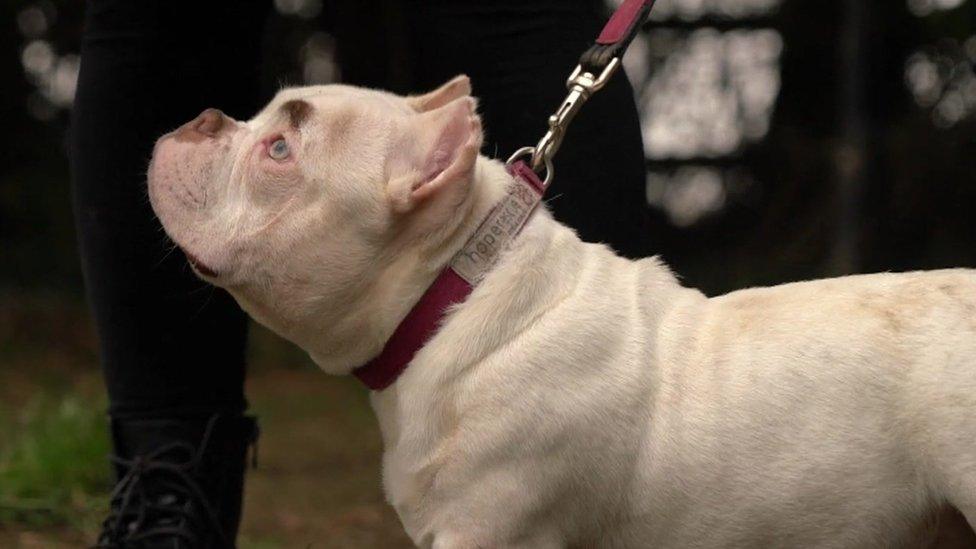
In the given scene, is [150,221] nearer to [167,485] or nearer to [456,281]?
[167,485]

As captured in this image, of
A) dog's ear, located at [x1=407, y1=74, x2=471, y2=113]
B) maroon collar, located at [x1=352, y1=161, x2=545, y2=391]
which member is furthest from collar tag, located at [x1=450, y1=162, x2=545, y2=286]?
dog's ear, located at [x1=407, y1=74, x2=471, y2=113]

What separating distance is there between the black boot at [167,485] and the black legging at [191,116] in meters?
0.04

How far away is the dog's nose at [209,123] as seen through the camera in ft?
7.51

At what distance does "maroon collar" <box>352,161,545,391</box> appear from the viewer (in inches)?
85.9

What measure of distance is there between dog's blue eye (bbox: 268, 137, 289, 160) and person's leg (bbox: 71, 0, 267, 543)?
1.67ft

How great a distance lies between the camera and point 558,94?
Result: 2.56m

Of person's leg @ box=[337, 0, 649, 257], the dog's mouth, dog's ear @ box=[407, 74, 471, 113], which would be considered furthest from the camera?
person's leg @ box=[337, 0, 649, 257]

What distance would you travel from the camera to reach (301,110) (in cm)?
224

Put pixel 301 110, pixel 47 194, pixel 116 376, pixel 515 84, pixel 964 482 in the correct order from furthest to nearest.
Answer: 1. pixel 47 194
2. pixel 116 376
3. pixel 515 84
4. pixel 301 110
5. pixel 964 482

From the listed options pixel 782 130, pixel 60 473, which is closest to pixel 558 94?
pixel 60 473

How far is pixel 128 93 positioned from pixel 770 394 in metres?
1.25

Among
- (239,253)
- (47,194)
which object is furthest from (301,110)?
(47,194)

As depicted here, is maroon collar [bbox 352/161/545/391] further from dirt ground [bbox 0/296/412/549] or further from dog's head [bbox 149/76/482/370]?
dirt ground [bbox 0/296/412/549]

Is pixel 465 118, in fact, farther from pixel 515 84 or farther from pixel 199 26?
pixel 199 26
